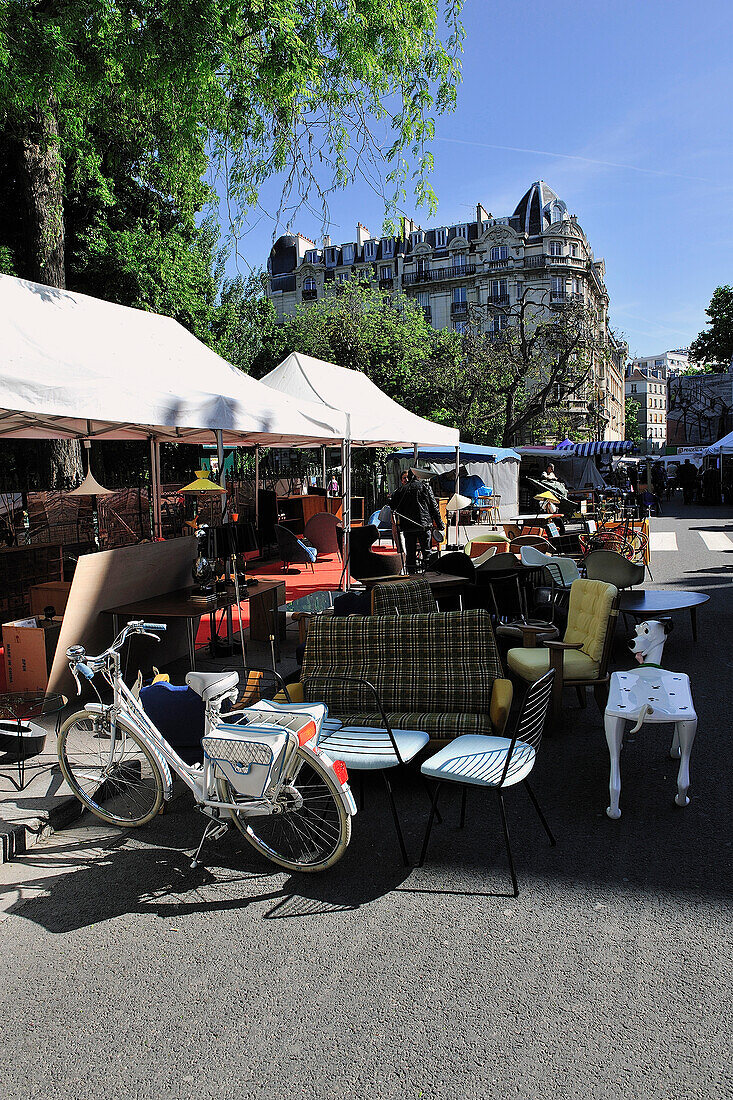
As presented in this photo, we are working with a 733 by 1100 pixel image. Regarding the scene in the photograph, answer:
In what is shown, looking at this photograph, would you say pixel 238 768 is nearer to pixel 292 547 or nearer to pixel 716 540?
pixel 292 547

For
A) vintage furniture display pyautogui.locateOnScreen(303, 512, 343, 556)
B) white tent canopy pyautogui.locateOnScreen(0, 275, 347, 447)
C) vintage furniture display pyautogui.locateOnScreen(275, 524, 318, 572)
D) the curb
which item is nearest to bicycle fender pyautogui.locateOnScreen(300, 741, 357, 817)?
the curb

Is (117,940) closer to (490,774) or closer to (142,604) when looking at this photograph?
(490,774)

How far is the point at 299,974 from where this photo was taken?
279cm

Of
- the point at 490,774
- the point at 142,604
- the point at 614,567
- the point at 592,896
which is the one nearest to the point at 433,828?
the point at 490,774

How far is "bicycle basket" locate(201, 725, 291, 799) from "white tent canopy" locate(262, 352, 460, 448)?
23.0 ft

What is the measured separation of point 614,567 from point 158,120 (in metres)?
7.32

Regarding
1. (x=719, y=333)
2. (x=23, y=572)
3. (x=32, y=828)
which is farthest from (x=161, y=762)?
(x=719, y=333)

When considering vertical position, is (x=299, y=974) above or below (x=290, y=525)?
below

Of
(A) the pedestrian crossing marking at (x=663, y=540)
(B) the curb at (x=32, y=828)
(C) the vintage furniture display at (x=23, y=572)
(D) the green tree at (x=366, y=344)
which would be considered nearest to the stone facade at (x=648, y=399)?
(D) the green tree at (x=366, y=344)

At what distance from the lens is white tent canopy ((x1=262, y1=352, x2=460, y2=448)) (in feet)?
35.2

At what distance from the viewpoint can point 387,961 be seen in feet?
9.37

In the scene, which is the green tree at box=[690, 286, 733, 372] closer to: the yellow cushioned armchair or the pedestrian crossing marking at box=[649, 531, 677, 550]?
the pedestrian crossing marking at box=[649, 531, 677, 550]

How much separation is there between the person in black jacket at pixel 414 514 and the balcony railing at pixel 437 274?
2376 inches

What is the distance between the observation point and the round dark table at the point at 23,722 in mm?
4629
